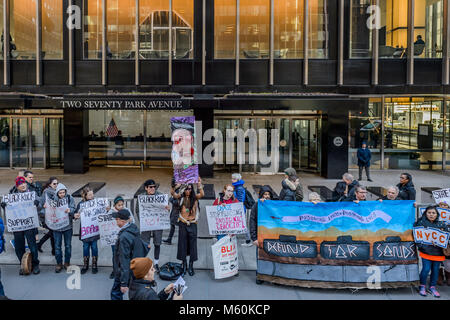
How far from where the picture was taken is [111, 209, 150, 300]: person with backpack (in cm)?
647

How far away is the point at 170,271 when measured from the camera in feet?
26.9

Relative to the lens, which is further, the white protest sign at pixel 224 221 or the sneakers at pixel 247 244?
the sneakers at pixel 247 244

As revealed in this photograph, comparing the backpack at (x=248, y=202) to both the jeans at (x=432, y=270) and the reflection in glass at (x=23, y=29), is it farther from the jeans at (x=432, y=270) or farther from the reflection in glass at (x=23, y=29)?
the reflection in glass at (x=23, y=29)

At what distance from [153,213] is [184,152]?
3.81 meters

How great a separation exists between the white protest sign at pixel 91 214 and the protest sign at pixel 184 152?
3.99 m

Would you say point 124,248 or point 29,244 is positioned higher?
point 124,248

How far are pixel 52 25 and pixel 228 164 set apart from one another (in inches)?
400

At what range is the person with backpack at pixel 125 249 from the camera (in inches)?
255

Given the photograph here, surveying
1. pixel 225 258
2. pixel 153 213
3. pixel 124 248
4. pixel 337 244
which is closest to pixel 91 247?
pixel 153 213

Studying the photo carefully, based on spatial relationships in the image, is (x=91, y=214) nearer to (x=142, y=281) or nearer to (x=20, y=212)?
Result: (x=20, y=212)

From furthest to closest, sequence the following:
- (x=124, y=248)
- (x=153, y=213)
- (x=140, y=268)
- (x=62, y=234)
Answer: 1. (x=153, y=213)
2. (x=62, y=234)
3. (x=124, y=248)
4. (x=140, y=268)

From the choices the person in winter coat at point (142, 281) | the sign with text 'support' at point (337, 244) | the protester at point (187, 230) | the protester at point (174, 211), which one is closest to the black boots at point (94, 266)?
the protester at point (187, 230)

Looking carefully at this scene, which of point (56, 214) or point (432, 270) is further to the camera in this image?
point (56, 214)

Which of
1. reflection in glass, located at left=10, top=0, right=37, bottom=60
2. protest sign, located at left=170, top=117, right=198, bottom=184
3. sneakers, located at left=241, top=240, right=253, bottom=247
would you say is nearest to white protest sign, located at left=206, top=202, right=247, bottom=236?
sneakers, located at left=241, top=240, right=253, bottom=247
